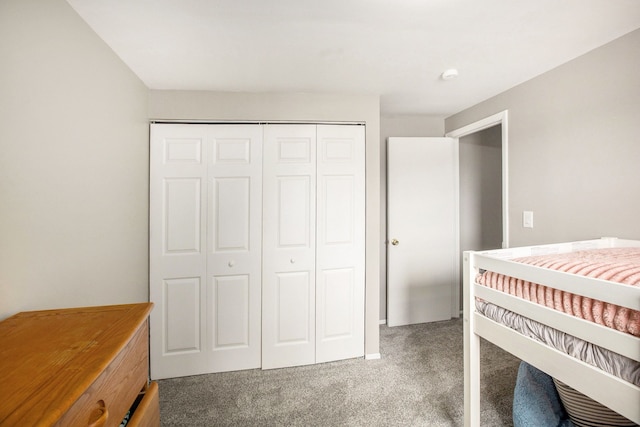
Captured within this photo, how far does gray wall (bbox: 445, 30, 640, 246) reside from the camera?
4.69 ft

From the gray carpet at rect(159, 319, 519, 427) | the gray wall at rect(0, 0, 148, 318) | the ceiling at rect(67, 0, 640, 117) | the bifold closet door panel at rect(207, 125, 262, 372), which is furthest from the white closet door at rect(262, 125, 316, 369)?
the gray wall at rect(0, 0, 148, 318)

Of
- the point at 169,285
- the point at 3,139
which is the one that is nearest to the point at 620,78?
the point at 3,139

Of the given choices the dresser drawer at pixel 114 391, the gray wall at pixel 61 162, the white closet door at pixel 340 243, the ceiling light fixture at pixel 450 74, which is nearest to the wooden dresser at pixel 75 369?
the dresser drawer at pixel 114 391

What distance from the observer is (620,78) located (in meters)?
1.45

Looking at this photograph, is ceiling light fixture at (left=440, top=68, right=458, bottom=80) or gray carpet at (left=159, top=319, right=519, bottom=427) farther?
ceiling light fixture at (left=440, top=68, right=458, bottom=80)

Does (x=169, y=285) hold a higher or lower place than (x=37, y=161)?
lower

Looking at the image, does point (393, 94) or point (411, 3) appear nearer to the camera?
point (411, 3)

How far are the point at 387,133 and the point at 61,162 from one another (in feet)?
8.92

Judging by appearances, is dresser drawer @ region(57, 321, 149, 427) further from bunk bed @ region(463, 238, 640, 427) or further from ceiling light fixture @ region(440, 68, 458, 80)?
ceiling light fixture @ region(440, 68, 458, 80)

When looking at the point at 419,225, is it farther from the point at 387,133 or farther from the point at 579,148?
the point at 579,148

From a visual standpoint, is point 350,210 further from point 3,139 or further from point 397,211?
point 3,139

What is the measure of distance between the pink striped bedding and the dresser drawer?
1.48 m

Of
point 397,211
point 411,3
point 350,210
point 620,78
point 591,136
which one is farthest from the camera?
point 397,211

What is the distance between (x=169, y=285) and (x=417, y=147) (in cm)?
275
